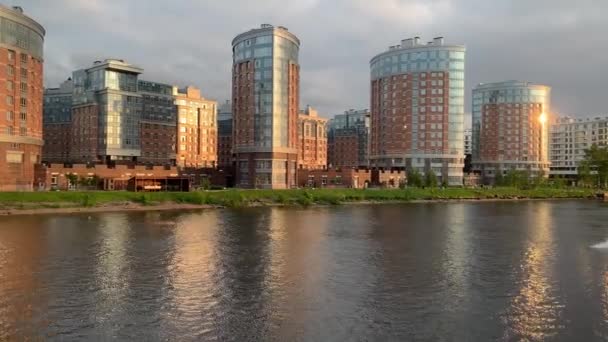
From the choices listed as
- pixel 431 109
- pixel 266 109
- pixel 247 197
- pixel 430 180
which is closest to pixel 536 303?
pixel 247 197

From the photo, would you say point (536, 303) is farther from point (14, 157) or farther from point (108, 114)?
point (108, 114)

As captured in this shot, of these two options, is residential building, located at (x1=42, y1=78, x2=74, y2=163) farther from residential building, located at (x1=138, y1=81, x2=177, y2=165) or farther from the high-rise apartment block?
residential building, located at (x1=138, y1=81, x2=177, y2=165)

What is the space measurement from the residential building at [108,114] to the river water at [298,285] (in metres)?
114

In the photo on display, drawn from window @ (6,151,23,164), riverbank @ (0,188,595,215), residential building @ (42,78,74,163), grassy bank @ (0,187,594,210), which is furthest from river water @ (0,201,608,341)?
residential building @ (42,78,74,163)

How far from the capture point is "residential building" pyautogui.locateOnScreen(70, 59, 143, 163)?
174500 millimetres

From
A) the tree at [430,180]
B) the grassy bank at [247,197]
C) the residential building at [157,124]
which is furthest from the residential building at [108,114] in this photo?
the tree at [430,180]

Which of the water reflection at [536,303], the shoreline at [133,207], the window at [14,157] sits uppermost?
the window at [14,157]

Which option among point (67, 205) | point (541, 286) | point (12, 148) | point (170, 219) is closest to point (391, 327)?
point (541, 286)

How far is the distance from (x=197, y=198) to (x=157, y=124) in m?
89.5

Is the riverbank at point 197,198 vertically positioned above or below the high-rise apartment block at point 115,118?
below

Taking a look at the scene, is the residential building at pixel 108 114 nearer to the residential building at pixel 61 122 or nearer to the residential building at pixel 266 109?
the residential building at pixel 61 122

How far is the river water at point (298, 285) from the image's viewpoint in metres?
26.1

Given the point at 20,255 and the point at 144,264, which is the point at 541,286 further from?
the point at 20,255

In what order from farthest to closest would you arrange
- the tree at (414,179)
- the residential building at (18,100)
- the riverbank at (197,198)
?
the tree at (414,179) < the residential building at (18,100) < the riverbank at (197,198)
